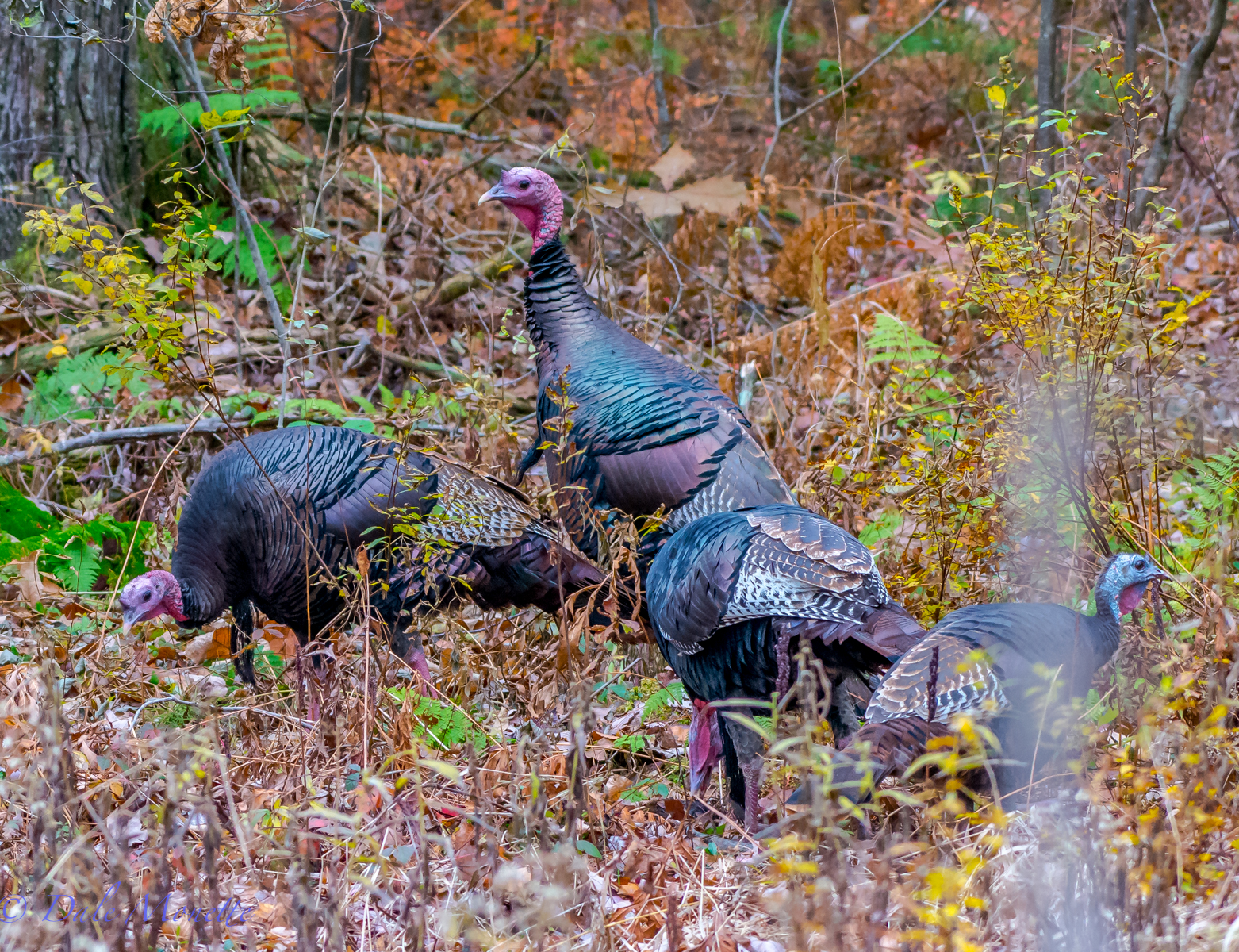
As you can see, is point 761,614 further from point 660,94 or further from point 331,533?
point 660,94

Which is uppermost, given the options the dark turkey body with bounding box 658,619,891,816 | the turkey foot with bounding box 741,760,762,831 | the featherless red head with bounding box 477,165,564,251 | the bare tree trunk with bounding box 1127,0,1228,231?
the bare tree trunk with bounding box 1127,0,1228,231

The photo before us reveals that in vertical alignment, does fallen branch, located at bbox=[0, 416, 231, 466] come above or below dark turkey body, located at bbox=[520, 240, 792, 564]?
below

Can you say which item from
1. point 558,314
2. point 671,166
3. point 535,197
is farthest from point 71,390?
point 671,166

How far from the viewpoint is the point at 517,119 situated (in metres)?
10.9

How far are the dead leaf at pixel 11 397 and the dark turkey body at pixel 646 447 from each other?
3.34 metres

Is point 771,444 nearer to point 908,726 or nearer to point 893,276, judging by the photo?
point 893,276

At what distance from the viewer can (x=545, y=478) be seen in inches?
237

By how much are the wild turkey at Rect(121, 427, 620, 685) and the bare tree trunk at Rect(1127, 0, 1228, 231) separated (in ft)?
10.5

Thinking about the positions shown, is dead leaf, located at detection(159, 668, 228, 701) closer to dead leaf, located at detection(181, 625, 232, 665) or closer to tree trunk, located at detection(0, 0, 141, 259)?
dead leaf, located at detection(181, 625, 232, 665)

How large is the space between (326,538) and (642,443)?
1.24 m

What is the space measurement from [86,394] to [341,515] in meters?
2.67

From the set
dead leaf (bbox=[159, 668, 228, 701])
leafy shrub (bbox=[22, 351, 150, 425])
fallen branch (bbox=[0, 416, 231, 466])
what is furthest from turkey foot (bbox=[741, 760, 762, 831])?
leafy shrub (bbox=[22, 351, 150, 425])

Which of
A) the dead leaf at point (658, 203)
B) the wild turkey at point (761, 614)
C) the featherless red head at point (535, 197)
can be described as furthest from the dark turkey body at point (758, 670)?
the dead leaf at point (658, 203)

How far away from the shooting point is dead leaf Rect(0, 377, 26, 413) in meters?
6.56
